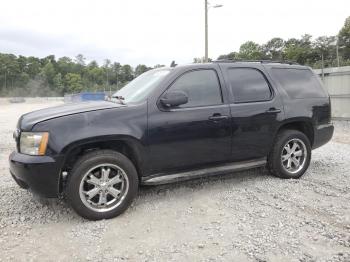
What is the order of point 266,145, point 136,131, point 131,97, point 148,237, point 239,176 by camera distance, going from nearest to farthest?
point 148,237
point 136,131
point 131,97
point 266,145
point 239,176

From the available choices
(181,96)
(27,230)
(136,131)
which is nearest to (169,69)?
(181,96)

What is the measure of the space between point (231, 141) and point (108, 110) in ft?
5.71

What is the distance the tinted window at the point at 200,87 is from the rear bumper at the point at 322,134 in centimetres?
198

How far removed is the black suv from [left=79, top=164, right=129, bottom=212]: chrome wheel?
11mm

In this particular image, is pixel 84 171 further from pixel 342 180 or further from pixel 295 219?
pixel 342 180

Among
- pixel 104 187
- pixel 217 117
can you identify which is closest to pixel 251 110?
pixel 217 117

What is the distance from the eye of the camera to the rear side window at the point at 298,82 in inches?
219

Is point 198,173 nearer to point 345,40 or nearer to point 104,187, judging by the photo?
point 104,187

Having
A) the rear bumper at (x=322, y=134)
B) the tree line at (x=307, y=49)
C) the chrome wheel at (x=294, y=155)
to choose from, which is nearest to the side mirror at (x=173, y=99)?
the chrome wheel at (x=294, y=155)

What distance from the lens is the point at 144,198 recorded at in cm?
480

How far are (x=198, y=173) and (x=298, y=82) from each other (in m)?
2.37

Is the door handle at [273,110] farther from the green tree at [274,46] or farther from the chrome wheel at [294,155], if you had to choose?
the green tree at [274,46]

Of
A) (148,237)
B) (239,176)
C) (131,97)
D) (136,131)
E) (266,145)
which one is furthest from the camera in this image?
(239,176)

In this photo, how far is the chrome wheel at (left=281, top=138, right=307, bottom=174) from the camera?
5539 millimetres
